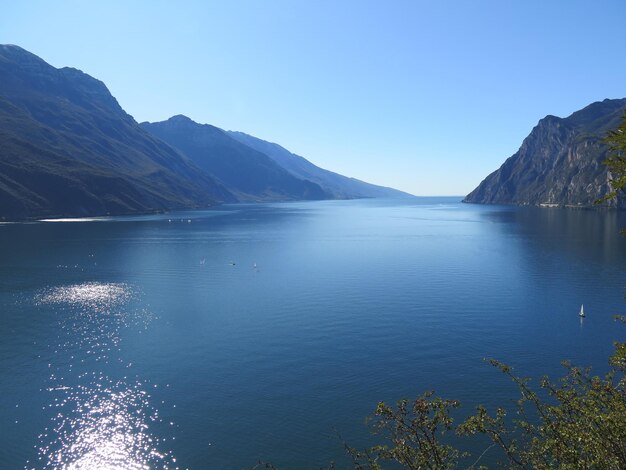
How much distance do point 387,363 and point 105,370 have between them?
118 ft

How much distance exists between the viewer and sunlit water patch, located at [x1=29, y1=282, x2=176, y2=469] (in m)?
39.8

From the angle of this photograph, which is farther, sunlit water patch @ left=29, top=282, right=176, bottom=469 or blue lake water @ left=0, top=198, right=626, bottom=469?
blue lake water @ left=0, top=198, right=626, bottom=469

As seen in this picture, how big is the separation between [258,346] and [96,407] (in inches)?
915

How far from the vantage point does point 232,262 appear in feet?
472

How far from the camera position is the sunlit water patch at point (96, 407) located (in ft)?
131

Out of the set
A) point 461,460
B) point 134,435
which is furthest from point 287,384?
point 461,460

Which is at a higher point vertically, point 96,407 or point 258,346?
point 258,346

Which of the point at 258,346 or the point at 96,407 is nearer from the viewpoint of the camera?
the point at 96,407

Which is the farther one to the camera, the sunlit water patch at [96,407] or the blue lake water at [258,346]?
the blue lake water at [258,346]

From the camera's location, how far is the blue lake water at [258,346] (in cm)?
4294

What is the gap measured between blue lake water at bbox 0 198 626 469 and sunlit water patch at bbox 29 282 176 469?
0.19m

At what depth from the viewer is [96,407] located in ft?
160

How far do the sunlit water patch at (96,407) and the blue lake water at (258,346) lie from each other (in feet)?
0.64

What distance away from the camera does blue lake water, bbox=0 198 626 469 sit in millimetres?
42938
